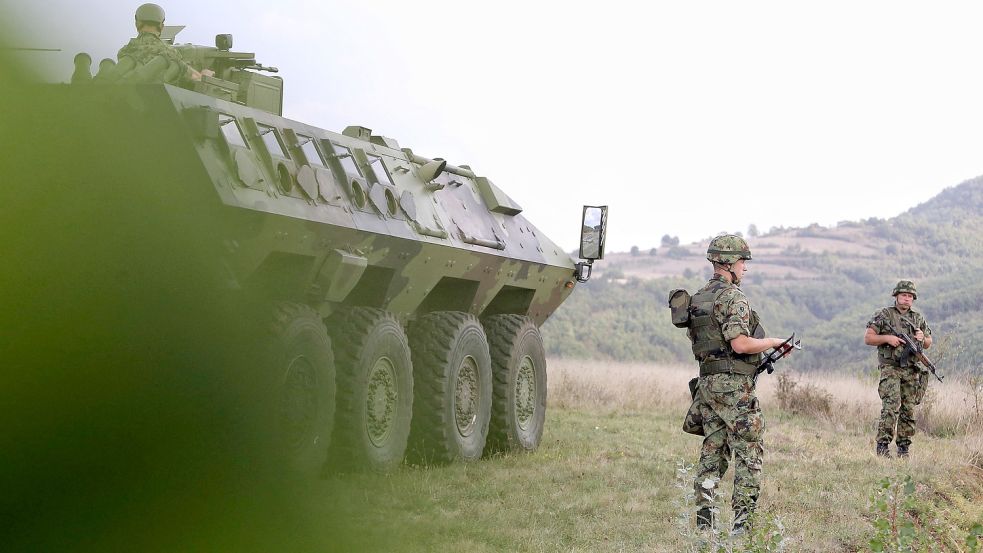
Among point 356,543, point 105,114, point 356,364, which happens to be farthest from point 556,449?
point 105,114

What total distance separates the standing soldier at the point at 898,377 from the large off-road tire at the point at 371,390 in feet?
16.2

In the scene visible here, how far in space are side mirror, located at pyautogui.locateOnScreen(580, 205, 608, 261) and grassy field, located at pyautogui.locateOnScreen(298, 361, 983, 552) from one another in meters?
1.90

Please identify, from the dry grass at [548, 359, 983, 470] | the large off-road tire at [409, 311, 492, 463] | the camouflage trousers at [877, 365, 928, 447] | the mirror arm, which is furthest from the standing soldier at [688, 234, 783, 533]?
the dry grass at [548, 359, 983, 470]

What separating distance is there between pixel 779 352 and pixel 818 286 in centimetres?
5255

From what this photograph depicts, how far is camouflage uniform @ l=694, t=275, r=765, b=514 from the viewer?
22.9 ft

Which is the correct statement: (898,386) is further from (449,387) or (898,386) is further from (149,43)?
(149,43)

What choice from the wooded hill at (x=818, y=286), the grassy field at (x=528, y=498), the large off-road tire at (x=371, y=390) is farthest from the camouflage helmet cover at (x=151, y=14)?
Result: the wooded hill at (x=818, y=286)

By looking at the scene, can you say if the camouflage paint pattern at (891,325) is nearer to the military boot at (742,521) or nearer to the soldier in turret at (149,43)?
the military boot at (742,521)

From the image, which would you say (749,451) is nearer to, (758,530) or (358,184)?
(758,530)

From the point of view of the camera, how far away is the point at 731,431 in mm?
7105

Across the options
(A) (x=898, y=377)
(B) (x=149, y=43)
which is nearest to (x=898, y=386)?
(A) (x=898, y=377)

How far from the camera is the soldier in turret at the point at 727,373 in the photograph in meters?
7.01

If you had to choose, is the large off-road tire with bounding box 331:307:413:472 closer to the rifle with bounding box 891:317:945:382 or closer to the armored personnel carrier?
the armored personnel carrier

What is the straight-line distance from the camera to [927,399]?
47.7 feet
